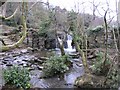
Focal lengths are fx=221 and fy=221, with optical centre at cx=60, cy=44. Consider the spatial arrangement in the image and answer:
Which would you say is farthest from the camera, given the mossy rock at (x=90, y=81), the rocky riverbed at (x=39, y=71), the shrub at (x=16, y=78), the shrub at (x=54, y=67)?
the shrub at (x=54, y=67)

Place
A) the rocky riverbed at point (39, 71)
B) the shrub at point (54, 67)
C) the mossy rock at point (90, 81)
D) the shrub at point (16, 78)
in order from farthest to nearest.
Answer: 1. the shrub at point (54, 67)
2. the rocky riverbed at point (39, 71)
3. the mossy rock at point (90, 81)
4. the shrub at point (16, 78)

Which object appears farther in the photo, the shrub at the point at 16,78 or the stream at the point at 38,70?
the stream at the point at 38,70

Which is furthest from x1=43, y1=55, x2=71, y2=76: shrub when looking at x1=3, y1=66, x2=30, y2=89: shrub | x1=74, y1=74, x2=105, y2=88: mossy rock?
x1=3, y1=66, x2=30, y2=89: shrub

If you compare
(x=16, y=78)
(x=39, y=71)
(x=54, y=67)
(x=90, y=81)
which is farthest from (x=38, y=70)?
(x=90, y=81)

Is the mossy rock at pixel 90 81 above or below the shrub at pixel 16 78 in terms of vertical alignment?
below

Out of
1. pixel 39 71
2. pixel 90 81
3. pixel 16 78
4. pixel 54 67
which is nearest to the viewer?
pixel 16 78

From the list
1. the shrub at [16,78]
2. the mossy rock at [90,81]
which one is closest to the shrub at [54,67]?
the mossy rock at [90,81]

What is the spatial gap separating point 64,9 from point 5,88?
2787mm

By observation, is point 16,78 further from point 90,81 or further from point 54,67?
point 90,81

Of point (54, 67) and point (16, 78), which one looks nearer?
point (16, 78)

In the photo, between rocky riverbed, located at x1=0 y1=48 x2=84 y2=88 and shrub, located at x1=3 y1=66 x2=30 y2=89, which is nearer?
shrub, located at x1=3 y1=66 x2=30 y2=89

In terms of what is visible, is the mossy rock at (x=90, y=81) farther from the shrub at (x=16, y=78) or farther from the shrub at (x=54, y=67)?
the shrub at (x=16, y=78)

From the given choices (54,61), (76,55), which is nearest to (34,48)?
(76,55)

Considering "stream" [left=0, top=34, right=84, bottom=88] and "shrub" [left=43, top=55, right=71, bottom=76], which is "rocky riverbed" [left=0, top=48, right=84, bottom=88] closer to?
"stream" [left=0, top=34, right=84, bottom=88]
